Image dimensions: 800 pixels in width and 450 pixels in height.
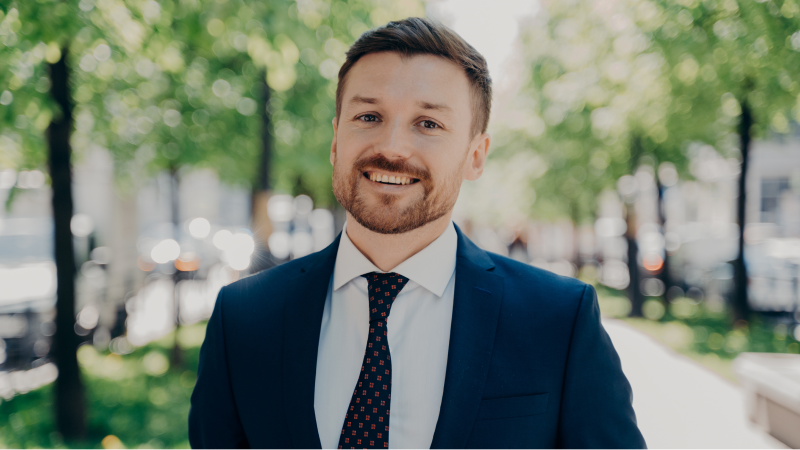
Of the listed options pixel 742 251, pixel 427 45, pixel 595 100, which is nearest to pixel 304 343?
pixel 427 45

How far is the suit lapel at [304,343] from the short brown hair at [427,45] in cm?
79

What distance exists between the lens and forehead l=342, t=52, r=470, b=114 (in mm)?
1825

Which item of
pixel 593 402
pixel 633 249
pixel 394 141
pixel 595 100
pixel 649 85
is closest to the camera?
pixel 593 402

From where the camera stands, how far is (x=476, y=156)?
2113mm

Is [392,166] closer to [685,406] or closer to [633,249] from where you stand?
[685,406]

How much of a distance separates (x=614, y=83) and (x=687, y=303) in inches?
296

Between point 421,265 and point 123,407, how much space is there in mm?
6027

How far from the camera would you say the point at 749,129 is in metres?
9.47

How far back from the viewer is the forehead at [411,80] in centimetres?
183

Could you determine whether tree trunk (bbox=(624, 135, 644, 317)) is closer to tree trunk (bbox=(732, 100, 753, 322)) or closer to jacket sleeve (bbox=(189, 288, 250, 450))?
tree trunk (bbox=(732, 100, 753, 322))

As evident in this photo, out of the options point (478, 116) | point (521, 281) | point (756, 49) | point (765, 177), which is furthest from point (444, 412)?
point (765, 177)

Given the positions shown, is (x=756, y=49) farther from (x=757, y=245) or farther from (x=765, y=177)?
(x=765, y=177)

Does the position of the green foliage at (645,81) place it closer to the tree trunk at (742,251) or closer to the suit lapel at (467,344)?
the tree trunk at (742,251)

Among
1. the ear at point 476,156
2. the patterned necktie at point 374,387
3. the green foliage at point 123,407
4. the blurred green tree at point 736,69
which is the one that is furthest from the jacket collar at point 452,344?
the blurred green tree at point 736,69
